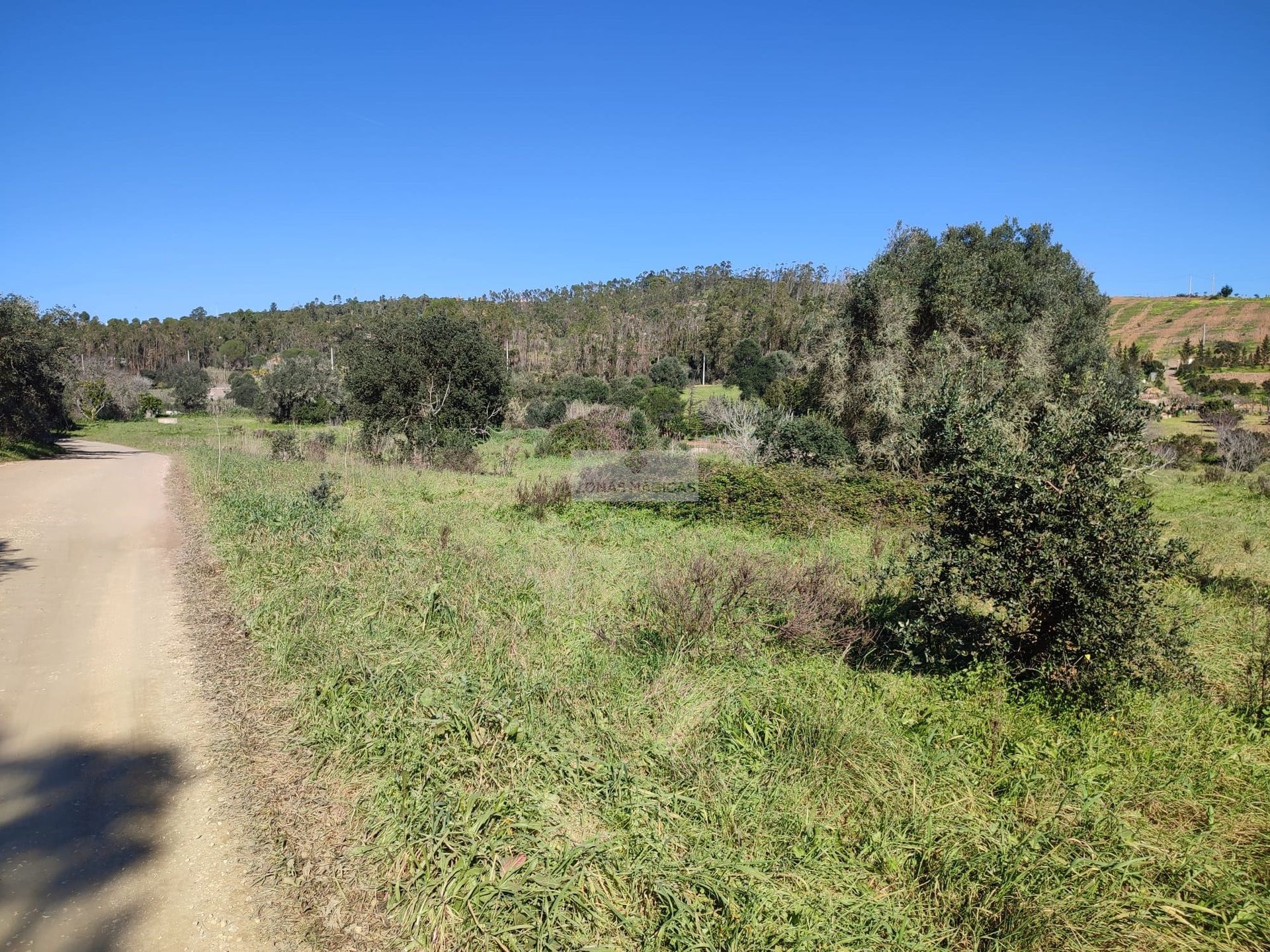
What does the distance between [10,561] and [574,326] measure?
57.2 m

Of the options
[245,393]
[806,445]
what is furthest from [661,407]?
[245,393]

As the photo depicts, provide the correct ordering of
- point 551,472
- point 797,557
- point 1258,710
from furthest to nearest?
point 551,472
point 797,557
point 1258,710

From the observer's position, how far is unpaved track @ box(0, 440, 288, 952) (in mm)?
2695

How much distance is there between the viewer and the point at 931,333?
18391 mm

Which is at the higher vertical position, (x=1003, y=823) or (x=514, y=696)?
(x=514, y=696)

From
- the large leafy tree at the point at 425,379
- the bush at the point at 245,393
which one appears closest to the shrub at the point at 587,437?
the large leafy tree at the point at 425,379

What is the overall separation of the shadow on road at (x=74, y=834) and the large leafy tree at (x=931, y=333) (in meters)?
15.2

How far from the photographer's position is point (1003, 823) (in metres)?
3.21

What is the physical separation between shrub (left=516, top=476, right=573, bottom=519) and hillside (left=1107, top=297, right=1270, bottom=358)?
6180 centimetres

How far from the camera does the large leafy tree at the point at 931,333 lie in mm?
17406

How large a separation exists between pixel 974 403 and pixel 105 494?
47.4ft

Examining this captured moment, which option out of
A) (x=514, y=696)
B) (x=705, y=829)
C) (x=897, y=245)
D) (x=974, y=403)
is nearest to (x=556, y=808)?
(x=705, y=829)

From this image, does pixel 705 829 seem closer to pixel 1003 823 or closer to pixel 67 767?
pixel 1003 823

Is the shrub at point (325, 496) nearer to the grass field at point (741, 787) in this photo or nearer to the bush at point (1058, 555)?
the grass field at point (741, 787)
